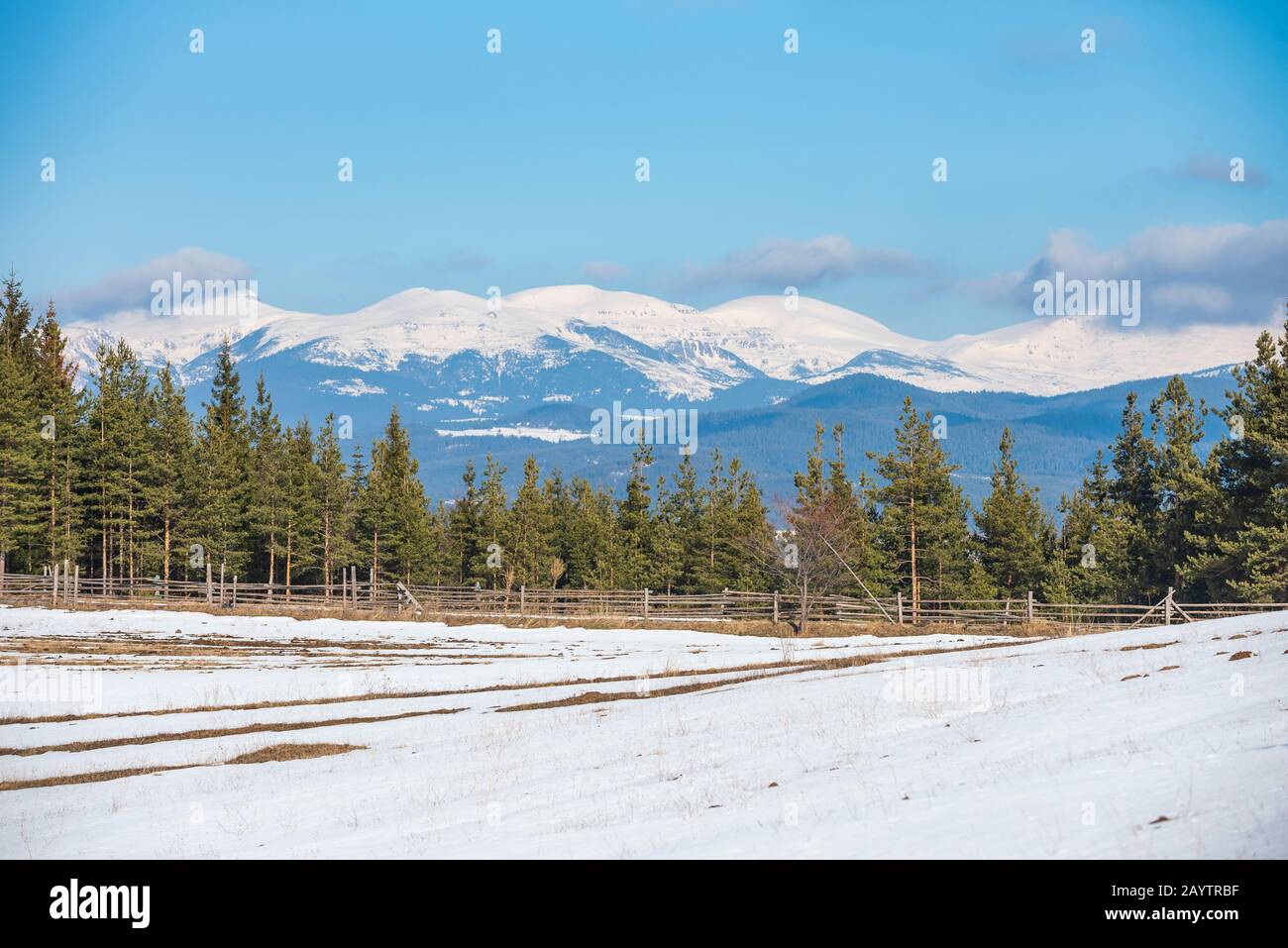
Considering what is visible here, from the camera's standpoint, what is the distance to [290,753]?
2027 centimetres

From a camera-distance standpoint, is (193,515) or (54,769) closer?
(54,769)

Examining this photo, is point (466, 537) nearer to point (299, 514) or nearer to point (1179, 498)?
point (299, 514)

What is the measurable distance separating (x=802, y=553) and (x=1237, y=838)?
4916 cm

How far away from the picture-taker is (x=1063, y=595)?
2938 inches

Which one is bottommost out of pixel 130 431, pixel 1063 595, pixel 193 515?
pixel 1063 595

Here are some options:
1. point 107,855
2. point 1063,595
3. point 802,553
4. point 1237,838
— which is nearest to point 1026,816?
point 1237,838

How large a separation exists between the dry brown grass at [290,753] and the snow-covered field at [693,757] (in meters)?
0.33

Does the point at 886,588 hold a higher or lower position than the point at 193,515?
lower

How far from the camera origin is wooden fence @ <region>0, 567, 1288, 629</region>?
168 ft

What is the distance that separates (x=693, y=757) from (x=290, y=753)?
765cm

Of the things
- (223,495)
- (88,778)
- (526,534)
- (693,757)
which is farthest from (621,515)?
A: (693,757)

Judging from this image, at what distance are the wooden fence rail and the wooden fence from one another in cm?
6
